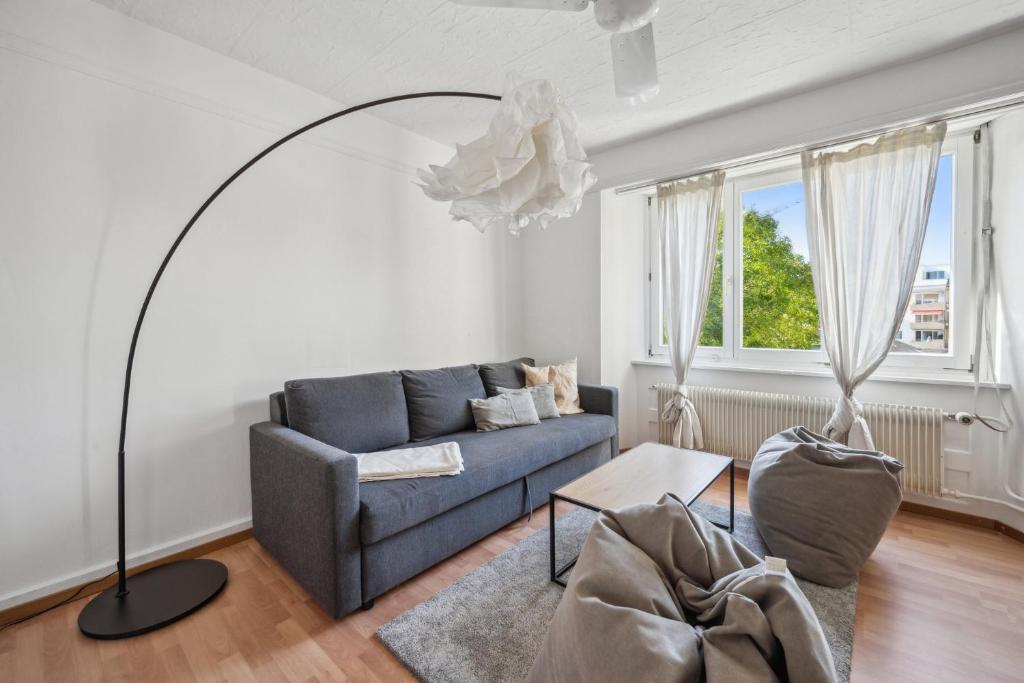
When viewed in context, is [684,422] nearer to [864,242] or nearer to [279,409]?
[864,242]

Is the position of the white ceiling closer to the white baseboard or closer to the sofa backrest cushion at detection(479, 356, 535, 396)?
the sofa backrest cushion at detection(479, 356, 535, 396)

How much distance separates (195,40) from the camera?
2.13 metres

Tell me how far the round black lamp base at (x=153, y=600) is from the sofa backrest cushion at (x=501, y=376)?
1853 millimetres

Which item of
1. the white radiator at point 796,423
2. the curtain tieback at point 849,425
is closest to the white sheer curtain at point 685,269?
the white radiator at point 796,423

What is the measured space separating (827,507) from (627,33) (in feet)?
6.99

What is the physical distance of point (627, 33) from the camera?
1499mm

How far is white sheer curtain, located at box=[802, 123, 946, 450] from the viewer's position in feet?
8.27

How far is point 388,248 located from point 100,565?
7.39ft

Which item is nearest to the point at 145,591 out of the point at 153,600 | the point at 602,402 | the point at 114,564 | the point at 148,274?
the point at 153,600

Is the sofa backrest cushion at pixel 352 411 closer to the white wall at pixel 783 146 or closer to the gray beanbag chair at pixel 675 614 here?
the gray beanbag chair at pixel 675 614

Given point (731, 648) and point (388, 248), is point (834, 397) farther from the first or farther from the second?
point (388, 248)

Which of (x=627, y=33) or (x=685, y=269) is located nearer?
(x=627, y=33)

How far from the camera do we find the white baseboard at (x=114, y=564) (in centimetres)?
175

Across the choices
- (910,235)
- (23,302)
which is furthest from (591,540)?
(910,235)
